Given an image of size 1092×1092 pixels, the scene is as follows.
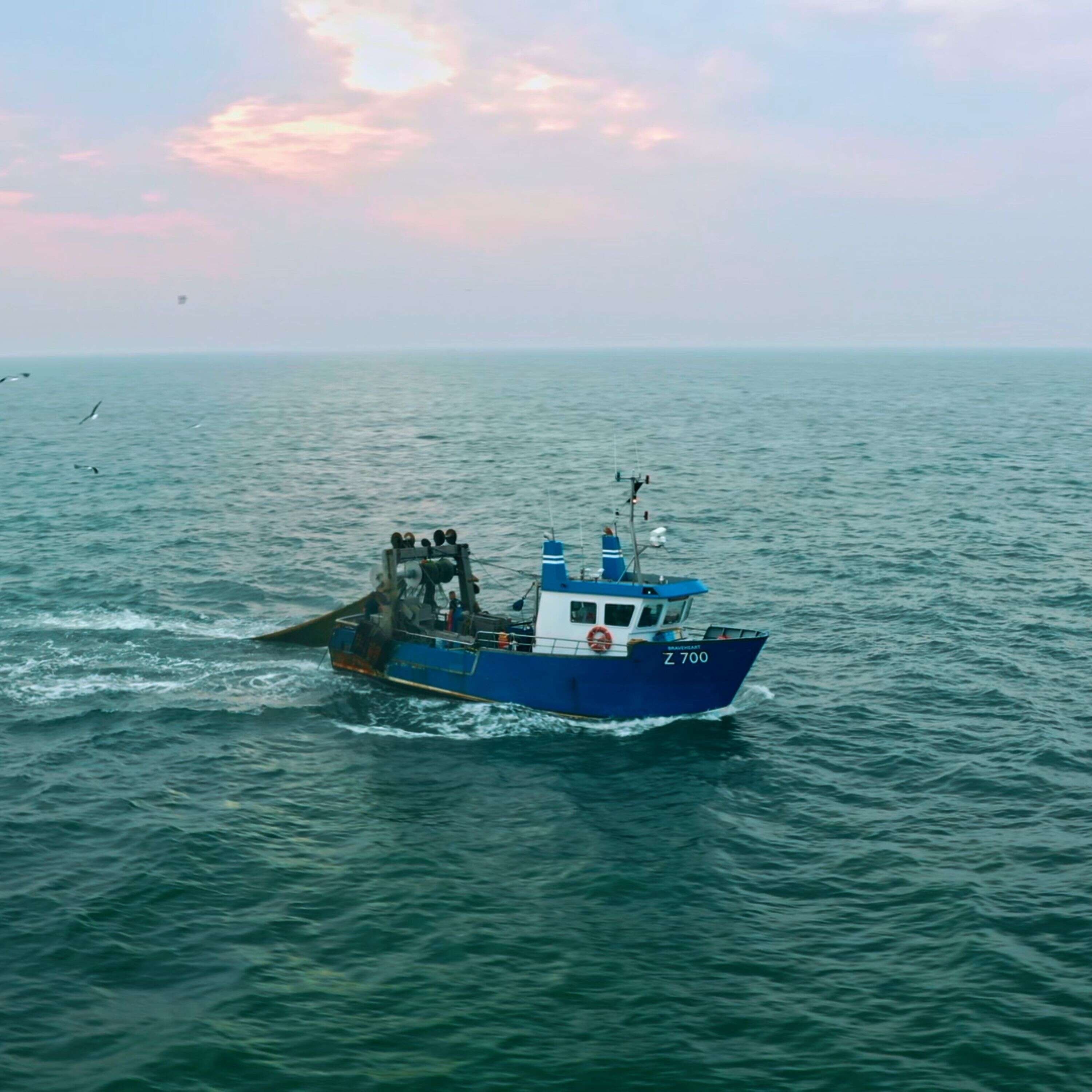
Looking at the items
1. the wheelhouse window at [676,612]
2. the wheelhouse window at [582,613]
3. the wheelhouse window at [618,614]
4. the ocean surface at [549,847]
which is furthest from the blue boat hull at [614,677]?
the wheelhouse window at [676,612]

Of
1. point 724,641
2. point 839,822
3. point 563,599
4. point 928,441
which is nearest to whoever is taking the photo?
point 839,822

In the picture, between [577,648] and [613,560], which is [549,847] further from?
[613,560]

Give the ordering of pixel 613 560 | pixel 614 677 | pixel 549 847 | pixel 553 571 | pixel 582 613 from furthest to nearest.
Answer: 1. pixel 613 560
2. pixel 553 571
3. pixel 582 613
4. pixel 614 677
5. pixel 549 847

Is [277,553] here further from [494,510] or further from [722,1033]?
[722,1033]

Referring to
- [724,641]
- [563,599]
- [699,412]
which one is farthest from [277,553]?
[699,412]

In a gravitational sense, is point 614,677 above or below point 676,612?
below

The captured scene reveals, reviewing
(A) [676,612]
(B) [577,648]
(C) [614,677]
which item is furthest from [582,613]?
(A) [676,612]
